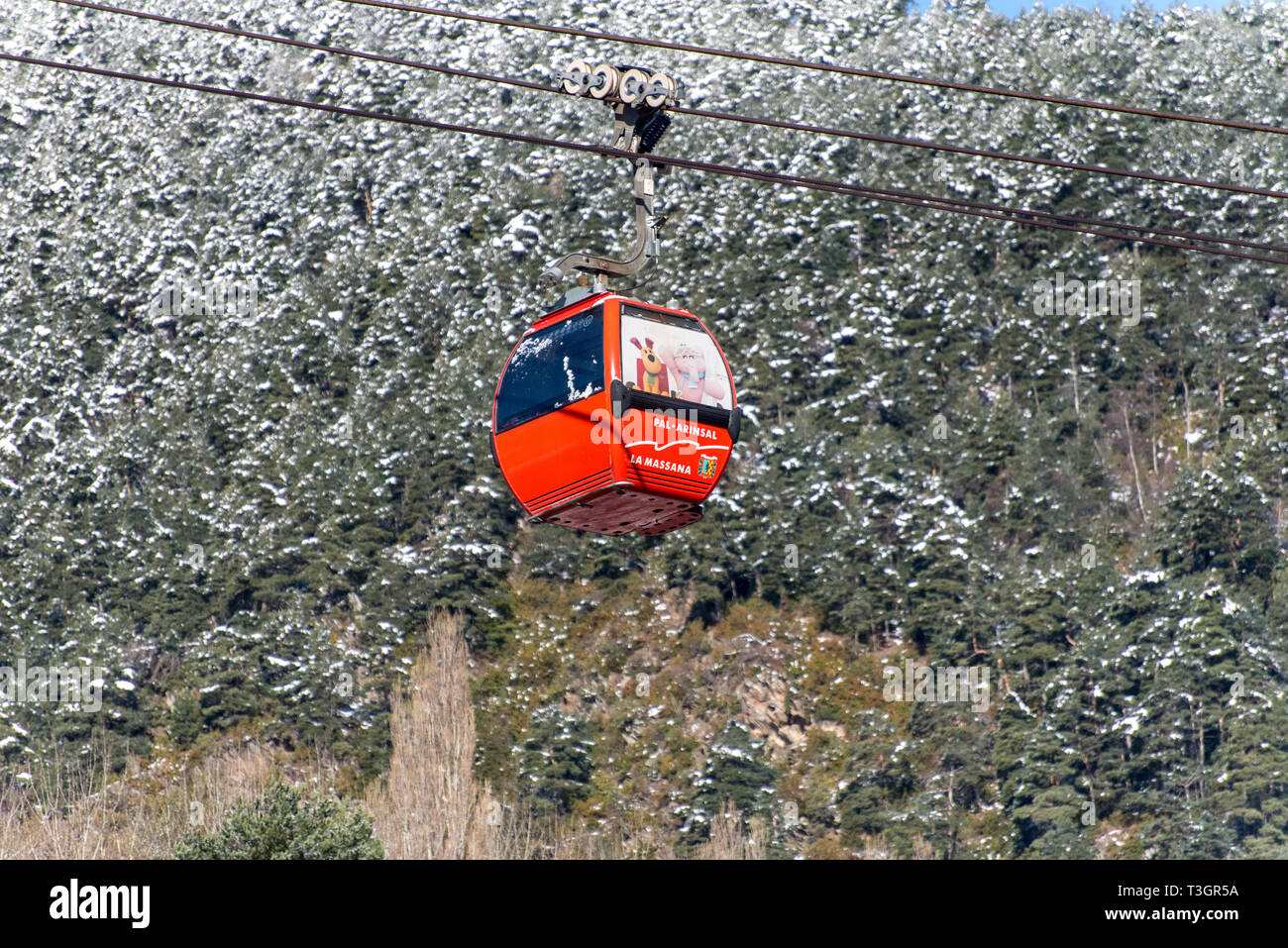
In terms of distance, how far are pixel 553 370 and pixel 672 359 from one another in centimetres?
92

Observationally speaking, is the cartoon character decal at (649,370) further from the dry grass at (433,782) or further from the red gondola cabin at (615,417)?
the dry grass at (433,782)

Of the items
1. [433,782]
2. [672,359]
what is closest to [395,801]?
[433,782]

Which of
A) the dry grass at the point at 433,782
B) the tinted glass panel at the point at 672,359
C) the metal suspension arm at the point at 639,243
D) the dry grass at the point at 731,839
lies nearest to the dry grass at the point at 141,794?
the dry grass at the point at 433,782

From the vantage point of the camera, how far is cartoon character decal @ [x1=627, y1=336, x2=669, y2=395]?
13.5m

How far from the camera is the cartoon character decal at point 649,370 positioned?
13.5 metres

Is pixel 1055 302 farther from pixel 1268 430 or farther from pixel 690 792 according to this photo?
pixel 690 792

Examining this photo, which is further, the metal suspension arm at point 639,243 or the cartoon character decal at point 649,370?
the metal suspension arm at point 639,243

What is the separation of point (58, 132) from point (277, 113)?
11.1 m

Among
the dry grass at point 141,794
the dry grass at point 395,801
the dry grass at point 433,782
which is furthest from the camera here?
the dry grass at point 141,794

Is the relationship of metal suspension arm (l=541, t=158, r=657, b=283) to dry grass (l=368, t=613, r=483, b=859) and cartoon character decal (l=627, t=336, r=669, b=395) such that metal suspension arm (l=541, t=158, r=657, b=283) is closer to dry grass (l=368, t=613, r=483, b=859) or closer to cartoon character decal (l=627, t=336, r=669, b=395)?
cartoon character decal (l=627, t=336, r=669, b=395)

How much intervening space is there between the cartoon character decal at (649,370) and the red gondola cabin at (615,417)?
0.03 ft

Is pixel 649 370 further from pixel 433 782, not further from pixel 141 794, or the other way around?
pixel 141 794

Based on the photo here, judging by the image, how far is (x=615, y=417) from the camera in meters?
13.2
